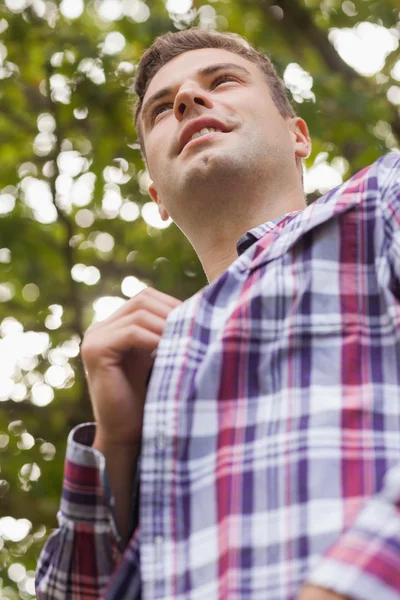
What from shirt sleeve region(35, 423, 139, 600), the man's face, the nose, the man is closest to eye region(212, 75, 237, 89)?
the man's face

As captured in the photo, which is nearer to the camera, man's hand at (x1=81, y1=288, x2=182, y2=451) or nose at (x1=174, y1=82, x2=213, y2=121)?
man's hand at (x1=81, y1=288, x2=182, y2=451)

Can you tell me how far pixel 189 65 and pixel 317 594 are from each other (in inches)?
64.3

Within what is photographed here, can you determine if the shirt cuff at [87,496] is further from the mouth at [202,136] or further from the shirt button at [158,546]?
the mouth at [202,136]

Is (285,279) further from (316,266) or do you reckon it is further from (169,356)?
(169,356)

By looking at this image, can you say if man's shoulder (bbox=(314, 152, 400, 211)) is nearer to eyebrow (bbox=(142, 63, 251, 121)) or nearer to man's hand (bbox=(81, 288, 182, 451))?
man's hand (bbox=(81, 288, 182, 451))

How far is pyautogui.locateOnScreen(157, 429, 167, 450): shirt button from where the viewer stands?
3.49ft

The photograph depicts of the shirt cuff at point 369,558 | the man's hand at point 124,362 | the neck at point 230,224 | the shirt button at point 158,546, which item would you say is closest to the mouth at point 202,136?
the neck at point 230,224

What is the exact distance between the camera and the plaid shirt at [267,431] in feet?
3.13

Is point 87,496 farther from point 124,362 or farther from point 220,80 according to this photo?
point 220,80

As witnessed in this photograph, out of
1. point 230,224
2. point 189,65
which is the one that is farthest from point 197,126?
point 189,65

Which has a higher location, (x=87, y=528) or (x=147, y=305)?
(x=147, y=305)

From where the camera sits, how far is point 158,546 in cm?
101

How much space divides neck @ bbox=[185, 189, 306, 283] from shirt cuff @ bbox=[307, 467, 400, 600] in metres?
1.04

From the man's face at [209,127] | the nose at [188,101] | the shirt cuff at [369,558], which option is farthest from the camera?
the nose at [188,101]
